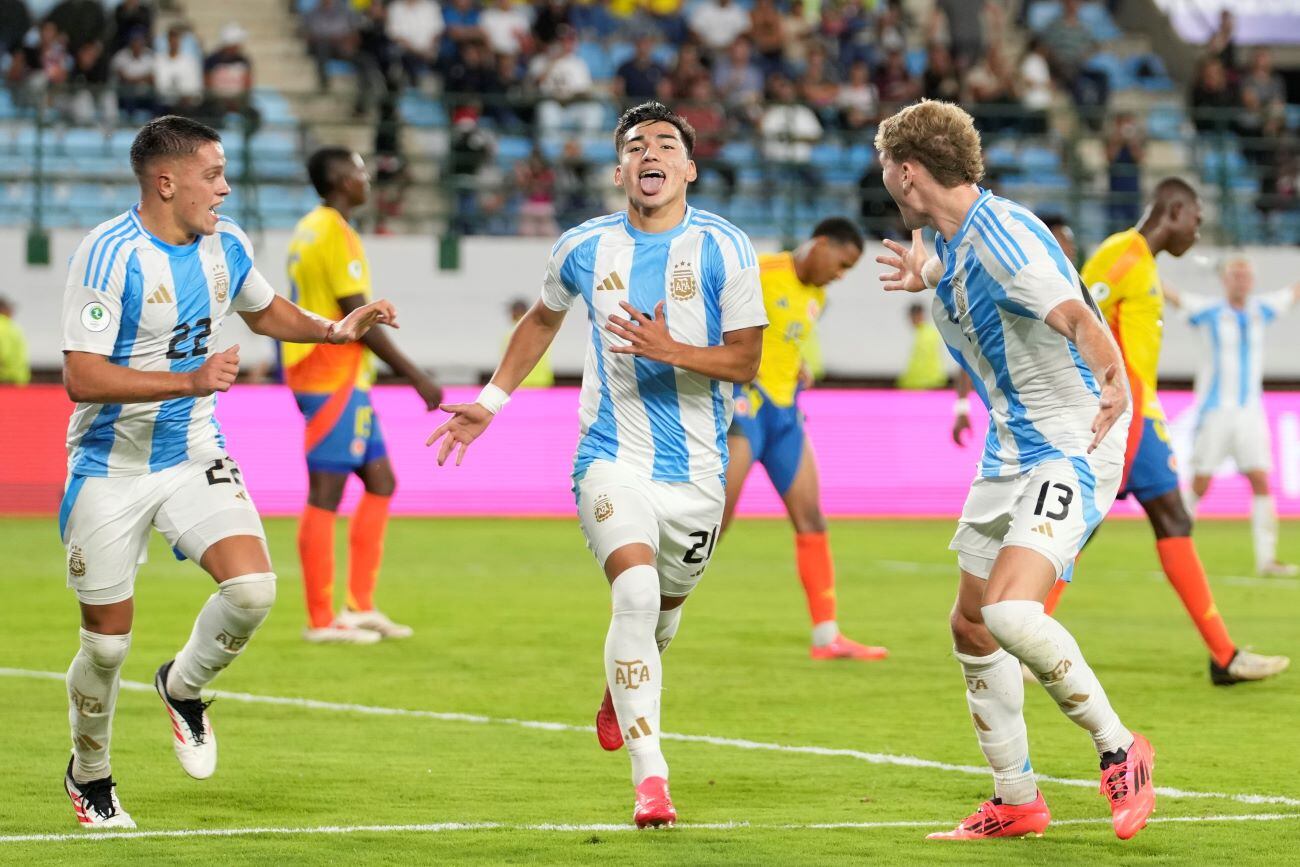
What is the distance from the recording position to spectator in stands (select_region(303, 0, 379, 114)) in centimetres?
2411

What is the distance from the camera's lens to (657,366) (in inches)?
258

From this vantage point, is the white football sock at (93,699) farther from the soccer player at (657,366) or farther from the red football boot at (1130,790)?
the red football boot at (1130,790)

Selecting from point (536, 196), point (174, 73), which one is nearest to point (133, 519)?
point (536, 196)

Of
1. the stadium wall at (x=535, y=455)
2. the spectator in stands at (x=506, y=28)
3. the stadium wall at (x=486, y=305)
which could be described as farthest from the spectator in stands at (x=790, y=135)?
the stadium wall at (x=535, y=455)

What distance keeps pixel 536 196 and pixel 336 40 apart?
3.52m

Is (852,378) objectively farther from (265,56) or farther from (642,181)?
(642,181)

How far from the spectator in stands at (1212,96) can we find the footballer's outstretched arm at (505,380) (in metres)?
20.3

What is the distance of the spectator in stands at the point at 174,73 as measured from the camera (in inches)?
878

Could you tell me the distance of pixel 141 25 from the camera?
908 inches

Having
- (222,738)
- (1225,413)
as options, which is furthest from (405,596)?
(1225,413)

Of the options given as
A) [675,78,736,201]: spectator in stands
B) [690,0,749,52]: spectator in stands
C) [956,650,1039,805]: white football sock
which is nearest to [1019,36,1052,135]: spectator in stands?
[690,0,749,52]: spectator in stands

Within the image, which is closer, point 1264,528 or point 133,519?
point 133,519

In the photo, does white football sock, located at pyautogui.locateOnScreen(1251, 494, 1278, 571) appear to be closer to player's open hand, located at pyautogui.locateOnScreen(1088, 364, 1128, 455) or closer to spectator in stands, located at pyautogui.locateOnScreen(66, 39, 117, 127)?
player's open hand, located at pyautogui.locateOnScreen(1088, 364, 1128, 455)

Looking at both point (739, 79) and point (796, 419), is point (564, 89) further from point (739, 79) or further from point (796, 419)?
point (796, 419)
